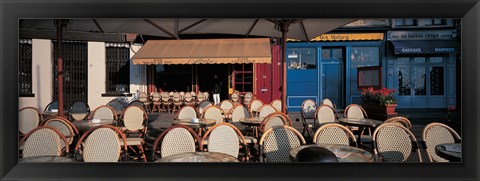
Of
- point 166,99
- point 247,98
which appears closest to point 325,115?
point 247,98

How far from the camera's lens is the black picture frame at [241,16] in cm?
223

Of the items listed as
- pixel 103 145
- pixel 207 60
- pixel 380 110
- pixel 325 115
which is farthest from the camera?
pixel 207 60

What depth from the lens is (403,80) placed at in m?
12.2

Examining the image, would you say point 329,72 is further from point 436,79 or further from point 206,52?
point 206,52

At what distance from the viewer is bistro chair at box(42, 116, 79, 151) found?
428cm

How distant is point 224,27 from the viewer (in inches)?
258

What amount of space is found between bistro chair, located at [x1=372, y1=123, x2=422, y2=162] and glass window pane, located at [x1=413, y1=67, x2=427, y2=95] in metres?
10.0

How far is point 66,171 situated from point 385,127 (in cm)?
356

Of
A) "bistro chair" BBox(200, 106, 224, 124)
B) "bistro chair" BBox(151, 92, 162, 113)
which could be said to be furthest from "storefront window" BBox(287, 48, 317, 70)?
"bistro chair" BBox(200, 106, 224, 124)

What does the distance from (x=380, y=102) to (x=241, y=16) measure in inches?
261

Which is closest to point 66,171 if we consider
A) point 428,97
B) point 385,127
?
point 385,127

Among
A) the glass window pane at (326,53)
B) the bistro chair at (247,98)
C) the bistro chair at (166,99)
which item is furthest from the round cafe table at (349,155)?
the glass window pane at (326,53)

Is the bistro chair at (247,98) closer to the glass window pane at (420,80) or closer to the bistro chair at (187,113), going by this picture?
the bistro chair at (187,113)
